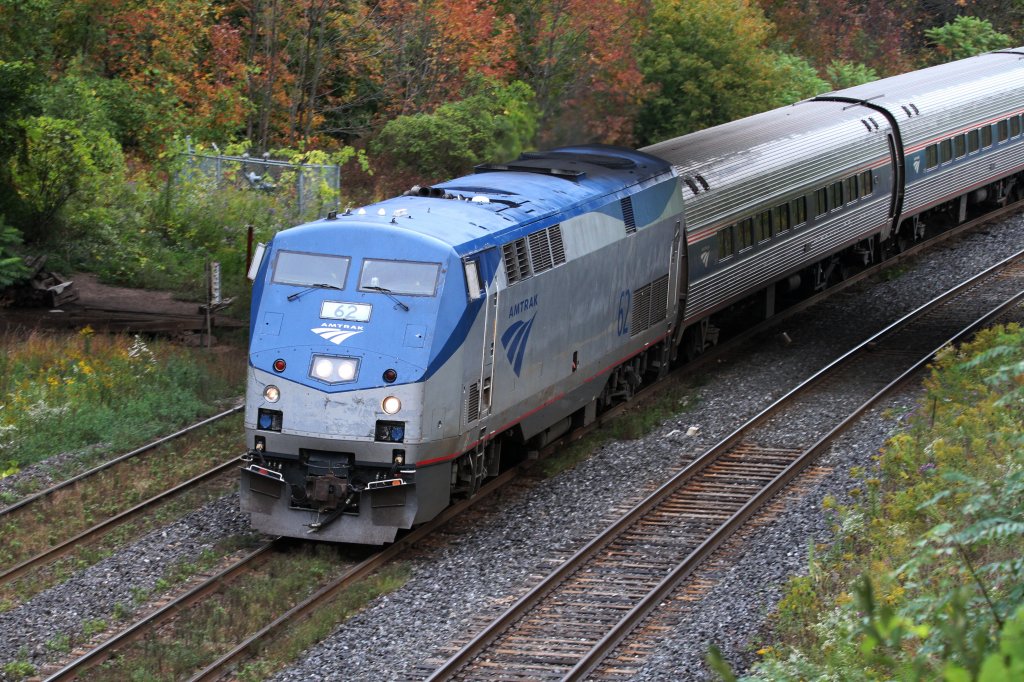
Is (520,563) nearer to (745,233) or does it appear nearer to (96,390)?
(96,390)

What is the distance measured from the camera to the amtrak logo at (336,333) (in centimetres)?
1329

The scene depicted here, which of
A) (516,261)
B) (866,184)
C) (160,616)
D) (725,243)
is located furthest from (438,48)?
(160,616)

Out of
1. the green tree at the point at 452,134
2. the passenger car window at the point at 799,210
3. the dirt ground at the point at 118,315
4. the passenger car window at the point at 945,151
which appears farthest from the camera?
the green tree at the point at 452,134

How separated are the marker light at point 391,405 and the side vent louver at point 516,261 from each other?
2.12 meters

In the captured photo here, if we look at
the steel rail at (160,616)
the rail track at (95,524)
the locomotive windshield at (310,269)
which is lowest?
the rail track at (95,524)

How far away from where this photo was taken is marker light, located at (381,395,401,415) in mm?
12961

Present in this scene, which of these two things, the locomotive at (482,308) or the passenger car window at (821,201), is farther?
the passenger car window at (821,201)

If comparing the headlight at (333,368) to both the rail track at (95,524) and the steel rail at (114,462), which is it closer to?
the rail track at (95,524)

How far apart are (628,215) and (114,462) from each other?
690 centimetres

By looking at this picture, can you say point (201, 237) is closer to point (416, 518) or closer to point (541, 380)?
point (541, 380)

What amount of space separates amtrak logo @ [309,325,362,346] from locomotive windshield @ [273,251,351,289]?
0.47 m

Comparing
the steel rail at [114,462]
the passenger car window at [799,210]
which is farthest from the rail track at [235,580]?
the passenger car window at [799,210]

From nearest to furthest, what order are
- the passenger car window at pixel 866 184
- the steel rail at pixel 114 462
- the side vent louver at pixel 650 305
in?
the steel rail at pixel 114 462, the side vent louver at pixel 650 305, the passenger car window at pixel 866 184

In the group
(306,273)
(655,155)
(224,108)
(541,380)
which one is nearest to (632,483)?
(541,380)
